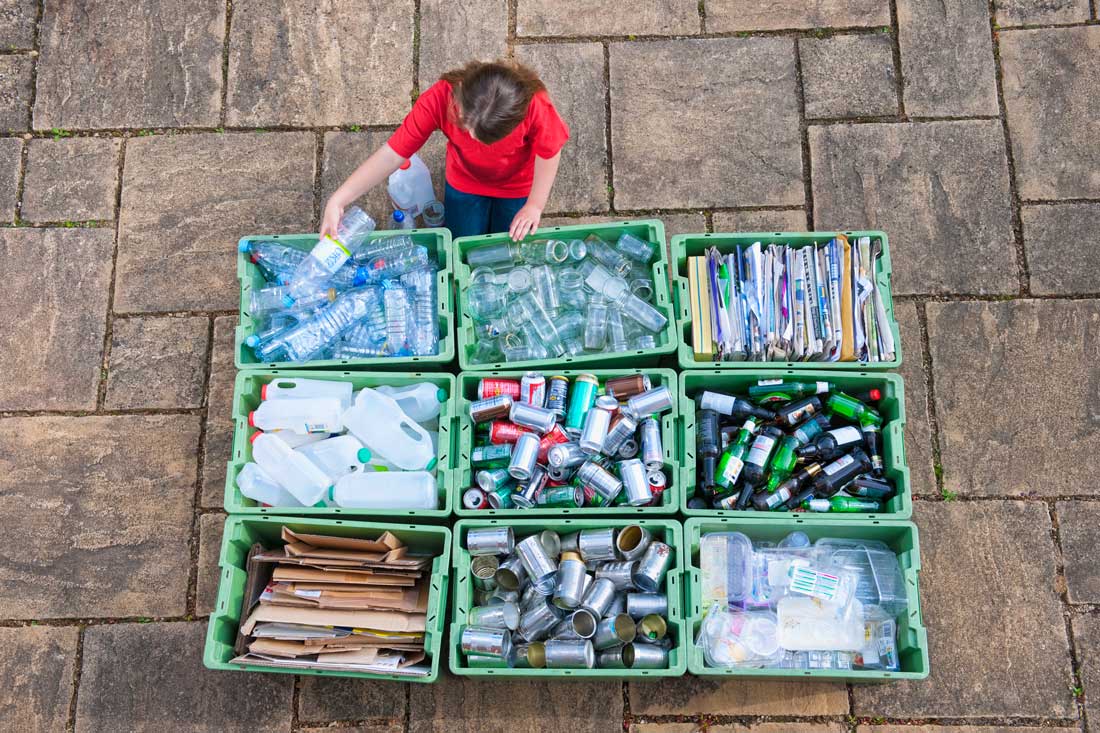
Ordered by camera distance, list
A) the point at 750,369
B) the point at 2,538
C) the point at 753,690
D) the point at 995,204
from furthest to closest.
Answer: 1. the point at 995,204
2. the point at 2,538
3. the point at 753,690
4. the point at 750,369

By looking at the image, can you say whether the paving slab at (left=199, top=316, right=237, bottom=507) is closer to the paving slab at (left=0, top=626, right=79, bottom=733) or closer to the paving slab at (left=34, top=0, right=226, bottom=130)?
the paving slab at (left=0, top=626, right=79, bottom=733)

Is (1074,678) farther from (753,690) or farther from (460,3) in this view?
(460,3)

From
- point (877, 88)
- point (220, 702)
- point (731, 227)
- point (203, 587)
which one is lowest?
point (220, 702)

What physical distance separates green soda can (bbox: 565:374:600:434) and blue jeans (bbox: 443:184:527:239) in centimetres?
97

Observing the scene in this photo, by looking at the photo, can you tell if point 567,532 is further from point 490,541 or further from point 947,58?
point 947,58

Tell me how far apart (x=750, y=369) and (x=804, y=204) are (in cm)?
134

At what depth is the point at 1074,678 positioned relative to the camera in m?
3.98

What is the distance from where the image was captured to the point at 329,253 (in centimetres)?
384

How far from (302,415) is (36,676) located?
1.87 metres

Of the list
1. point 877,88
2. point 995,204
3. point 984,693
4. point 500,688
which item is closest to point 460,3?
point 877,88

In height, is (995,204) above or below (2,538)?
above

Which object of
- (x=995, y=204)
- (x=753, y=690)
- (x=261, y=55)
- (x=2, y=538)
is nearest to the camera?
(x=753, y=690)

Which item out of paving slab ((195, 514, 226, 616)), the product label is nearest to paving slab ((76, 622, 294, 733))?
paving slab ((195, 514, 226, 616))

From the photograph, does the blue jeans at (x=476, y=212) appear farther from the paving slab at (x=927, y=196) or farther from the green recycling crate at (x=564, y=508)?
the paving slab at (x=927, y=196)
